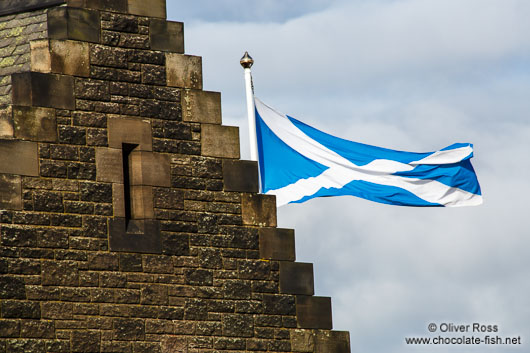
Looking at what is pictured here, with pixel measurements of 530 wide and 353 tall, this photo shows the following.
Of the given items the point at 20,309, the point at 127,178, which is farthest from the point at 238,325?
the point at 20,309

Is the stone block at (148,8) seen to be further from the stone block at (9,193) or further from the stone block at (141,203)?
the stone block at (9,193)

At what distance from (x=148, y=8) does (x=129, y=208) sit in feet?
9.38

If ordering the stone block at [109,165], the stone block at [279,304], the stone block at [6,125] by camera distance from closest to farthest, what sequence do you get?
the stone block at [6,125]
the stone block at [109,165]
the stone block at [279,304]

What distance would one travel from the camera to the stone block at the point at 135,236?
1909 centimetres

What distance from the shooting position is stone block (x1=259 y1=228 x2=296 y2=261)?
2034 centimetres

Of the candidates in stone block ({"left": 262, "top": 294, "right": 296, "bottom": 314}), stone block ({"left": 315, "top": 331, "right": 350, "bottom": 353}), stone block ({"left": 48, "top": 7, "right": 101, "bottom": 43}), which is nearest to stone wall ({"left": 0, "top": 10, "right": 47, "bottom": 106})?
stone block ({"left": 48, "top": 7, "right": 101, "bottom": 43})

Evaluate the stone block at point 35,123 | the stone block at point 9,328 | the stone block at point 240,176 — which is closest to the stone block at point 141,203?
the stone block at point 240,176

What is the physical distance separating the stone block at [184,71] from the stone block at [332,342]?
3.83 metres

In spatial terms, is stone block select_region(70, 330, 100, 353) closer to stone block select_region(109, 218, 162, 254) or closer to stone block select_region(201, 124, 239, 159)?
stone block select_region(109, 218, 162, 254)

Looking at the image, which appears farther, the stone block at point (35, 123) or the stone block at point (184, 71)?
the stone block at point (184, 71)

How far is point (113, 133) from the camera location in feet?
64.0

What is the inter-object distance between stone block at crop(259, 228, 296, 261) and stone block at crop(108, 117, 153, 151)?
6.64ft

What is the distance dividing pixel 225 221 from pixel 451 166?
412cm

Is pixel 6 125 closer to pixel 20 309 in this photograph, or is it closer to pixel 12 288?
pixel 12 288
